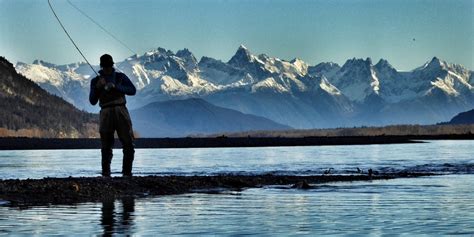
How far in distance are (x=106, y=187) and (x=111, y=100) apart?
3155 mm

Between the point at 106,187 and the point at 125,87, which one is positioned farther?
the point at 125,87

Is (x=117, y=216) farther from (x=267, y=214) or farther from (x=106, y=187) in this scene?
(x=106, y=187)

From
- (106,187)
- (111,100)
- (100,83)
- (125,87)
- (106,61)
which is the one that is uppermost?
(106,61)

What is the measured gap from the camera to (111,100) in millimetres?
32156

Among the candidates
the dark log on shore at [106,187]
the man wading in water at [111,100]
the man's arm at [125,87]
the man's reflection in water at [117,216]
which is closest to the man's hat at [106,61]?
the man wading in water at [111,100]

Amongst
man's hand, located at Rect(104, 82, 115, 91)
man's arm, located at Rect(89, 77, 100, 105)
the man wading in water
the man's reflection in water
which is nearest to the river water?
the man's reflection in water

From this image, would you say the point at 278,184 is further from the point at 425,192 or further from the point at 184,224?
the point at 184,224

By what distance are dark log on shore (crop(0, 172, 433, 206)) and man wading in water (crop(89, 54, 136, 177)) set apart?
1.35 metres

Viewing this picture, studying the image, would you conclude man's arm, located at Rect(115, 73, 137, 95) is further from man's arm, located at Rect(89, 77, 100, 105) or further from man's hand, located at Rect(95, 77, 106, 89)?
man's arm, located at Rect(89, 77, 100, 105)

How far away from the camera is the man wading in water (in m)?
31.6

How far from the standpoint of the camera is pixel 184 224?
21.3 m

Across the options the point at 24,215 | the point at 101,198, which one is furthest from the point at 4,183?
the point at 24,215

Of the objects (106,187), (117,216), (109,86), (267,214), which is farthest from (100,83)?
(267,214)

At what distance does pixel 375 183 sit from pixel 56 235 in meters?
19.8
